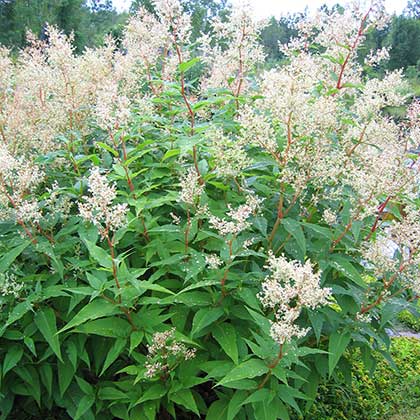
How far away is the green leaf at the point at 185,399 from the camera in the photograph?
274 cm

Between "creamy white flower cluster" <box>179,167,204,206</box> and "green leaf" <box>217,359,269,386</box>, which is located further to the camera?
"creamy white flower cluster" <box>179,167,204,206</box>

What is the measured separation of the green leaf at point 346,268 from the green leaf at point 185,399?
112 cm

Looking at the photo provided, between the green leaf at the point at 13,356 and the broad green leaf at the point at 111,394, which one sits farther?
the broad green leaf at the point at 111,394

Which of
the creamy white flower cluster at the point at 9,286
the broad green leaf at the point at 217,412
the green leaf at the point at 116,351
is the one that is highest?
the creamy white flower cluster at the point at 9,286

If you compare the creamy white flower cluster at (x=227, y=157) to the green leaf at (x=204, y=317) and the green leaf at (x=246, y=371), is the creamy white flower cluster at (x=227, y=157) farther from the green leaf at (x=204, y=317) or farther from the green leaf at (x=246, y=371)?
the green leaf at (x=246, y=371)

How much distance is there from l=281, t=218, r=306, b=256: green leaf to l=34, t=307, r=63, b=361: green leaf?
144 cm

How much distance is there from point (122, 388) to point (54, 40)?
2573 millimetres

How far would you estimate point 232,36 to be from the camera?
139 inches

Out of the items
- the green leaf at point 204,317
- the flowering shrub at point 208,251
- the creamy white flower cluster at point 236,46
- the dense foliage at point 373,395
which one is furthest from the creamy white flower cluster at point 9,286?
the dense foliage at point 373,395

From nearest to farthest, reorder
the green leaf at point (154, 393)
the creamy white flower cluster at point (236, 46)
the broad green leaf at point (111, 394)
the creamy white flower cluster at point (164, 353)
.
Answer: the creamy white flower cluster at point (164, 353), the green leaf at point (154, 393), the broad green leaf at point (111, 394), the creamy white flower cluster at point (236, 46)

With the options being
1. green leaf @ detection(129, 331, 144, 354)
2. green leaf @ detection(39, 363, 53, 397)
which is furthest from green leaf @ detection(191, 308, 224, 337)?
green leaf @ detection(39, 363, 53, 397)

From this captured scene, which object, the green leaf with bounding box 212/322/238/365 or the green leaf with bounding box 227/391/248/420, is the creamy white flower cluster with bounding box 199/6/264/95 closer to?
the green leaf with bounding box 212/322/238/365

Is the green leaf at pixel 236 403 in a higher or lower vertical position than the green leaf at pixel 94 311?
lower

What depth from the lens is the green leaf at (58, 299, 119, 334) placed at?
8.33ft
